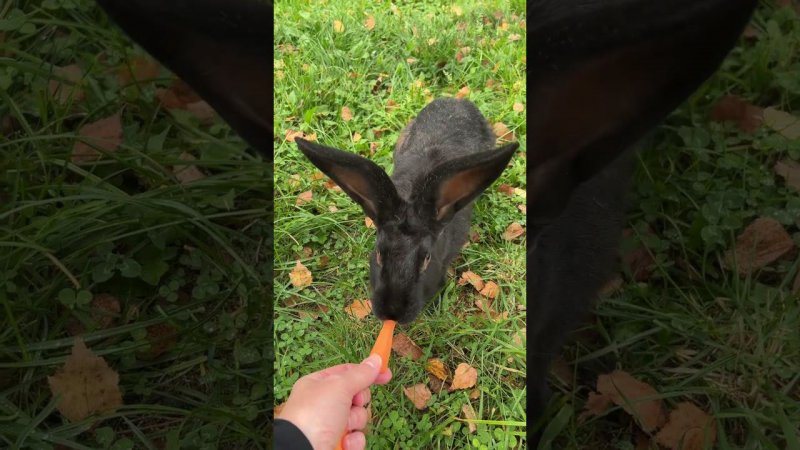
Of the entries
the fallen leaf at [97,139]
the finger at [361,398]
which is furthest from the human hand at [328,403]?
the fallen leaf at [97,139]

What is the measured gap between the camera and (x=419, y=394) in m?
3.21

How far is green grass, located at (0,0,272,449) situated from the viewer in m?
2.83

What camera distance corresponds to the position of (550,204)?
3145 millimetres

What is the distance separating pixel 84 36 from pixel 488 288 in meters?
2.11

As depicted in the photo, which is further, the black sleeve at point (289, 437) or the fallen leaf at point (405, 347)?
the fallen leaf at point (405, 347)

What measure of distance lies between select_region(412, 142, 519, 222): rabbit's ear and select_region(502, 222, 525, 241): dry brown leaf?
67cm

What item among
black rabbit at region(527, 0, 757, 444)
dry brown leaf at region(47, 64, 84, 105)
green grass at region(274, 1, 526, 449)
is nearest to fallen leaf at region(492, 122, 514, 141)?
green grass at region(274, 1, 526, 449)

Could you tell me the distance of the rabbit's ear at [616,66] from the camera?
242 centimetres

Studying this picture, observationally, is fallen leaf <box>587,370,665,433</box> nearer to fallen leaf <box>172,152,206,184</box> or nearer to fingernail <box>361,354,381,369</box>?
fingernail <box>361,354,381,369</box>

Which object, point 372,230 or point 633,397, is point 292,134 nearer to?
point 372,230

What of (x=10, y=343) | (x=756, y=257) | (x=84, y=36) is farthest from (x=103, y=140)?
(x=756, y=257)

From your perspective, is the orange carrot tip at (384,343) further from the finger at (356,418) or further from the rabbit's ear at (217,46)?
the rabbit's ear at (217,46)

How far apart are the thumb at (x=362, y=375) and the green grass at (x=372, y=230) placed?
297 millimetres

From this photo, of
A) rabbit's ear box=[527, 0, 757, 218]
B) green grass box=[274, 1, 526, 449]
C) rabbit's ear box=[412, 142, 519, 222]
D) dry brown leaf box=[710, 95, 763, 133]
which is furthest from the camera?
green grass box=[274, 1, 526, 449]
